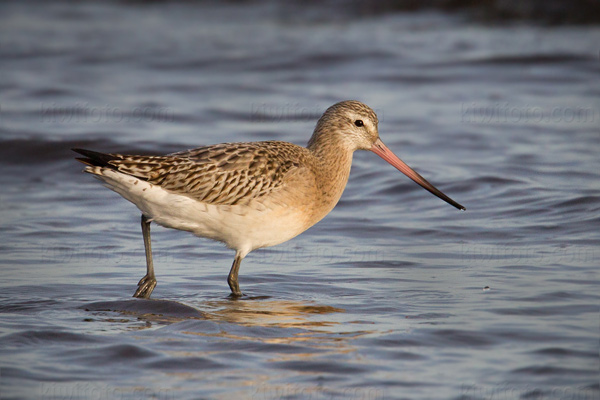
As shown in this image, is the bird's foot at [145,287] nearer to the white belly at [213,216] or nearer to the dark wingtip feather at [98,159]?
the white belly at [213,216]

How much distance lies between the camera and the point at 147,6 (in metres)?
25.0

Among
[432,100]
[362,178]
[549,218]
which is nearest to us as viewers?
[549,218]

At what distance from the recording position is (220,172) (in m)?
7.50

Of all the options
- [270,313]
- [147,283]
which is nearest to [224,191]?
[147,283]

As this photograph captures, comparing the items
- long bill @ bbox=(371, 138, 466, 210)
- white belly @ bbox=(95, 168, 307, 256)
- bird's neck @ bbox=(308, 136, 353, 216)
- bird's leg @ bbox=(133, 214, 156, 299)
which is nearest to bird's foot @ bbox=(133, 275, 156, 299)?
bird's leg @ bbox=(133, 214, 156, 299)

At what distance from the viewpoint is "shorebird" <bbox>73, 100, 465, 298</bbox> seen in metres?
7.30

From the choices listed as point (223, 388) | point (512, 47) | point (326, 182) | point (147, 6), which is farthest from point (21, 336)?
point (147, 6)

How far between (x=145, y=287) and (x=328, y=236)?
253 centimetres

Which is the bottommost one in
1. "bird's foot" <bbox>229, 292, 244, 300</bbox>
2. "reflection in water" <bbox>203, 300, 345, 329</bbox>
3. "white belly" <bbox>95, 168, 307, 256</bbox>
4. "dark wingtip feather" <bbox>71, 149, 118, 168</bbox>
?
"bird's foot" <bbox>229, 292, 244, 300</bbox>

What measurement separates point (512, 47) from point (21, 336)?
14.1 metres

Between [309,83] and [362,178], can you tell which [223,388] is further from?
[309,83]

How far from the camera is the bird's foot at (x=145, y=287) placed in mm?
7344

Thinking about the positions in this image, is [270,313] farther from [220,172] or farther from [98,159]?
[98,159]

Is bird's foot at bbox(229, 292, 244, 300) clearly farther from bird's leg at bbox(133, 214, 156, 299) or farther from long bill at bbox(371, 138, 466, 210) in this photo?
long bill at bbox(371, 138, 466, 210)
